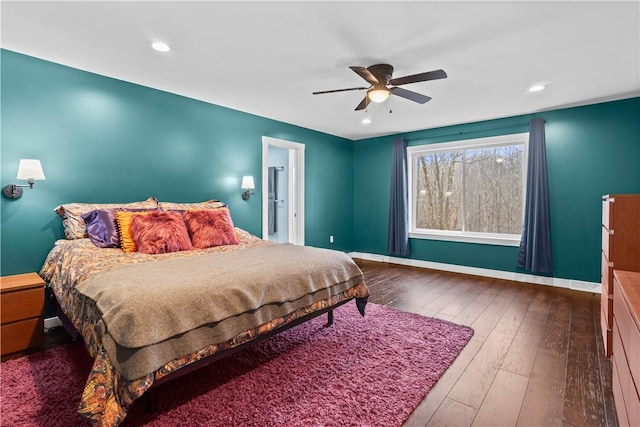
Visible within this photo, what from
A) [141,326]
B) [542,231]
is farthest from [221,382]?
[542,231]

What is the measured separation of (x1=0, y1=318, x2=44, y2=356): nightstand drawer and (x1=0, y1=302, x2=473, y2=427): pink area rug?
0.10 m

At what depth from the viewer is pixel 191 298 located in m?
1.66

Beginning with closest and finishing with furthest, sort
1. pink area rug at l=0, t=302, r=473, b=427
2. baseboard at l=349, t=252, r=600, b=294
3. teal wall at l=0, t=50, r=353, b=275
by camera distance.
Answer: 1. pink area rug at l=0, t=302, r=473, b=427
2. teal wall at l=0, t=50, r=353, b=275
3. baseboard at l=349, t=252, r=600, b=294

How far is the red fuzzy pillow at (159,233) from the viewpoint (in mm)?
2663

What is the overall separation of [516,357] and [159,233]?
10.0ft

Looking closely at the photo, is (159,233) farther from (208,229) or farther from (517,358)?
(517,358)

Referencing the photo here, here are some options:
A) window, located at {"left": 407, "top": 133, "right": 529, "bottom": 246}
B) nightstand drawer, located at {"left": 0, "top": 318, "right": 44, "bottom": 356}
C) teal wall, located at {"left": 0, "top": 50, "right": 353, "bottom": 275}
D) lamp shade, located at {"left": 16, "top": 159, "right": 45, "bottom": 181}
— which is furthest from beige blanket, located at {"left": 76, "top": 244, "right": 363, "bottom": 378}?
window, located at {"left": 407, "top": 133, "right": 529, "bottom": 246}

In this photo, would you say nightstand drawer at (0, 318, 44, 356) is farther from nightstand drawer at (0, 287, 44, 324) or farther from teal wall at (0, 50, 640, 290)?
teal wall at (0, 50, 640, 290)

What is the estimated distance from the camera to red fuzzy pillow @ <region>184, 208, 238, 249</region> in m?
3.02

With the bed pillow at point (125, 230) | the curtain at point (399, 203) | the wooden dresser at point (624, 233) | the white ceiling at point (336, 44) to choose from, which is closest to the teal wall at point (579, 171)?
the white ceiling at point (336, 44)

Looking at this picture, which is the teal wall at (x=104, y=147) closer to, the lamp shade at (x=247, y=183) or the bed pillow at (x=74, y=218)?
the bed pillow at (x=74, y=218)

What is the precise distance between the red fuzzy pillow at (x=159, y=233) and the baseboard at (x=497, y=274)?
3.94 m

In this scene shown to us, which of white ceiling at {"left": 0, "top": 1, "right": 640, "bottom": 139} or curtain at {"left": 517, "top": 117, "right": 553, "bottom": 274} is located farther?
curtain at {"left": 517, "top": 117, "right": 553, "bottom": 274}

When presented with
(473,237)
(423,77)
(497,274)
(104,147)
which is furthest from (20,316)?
(497,274)
